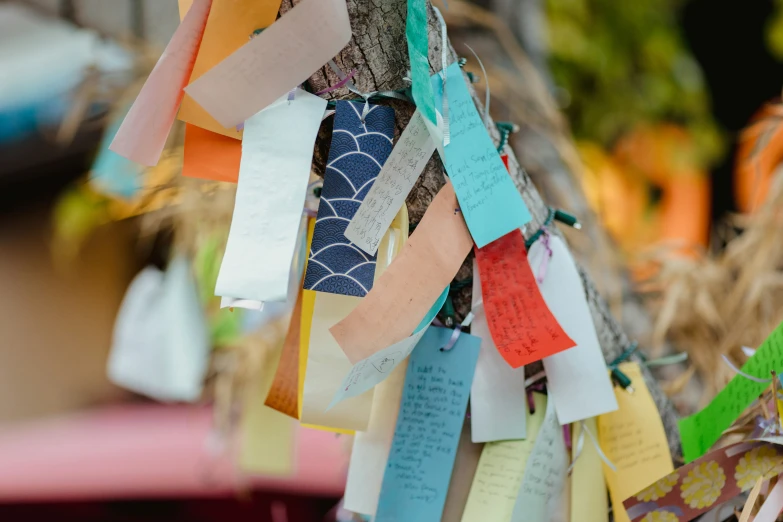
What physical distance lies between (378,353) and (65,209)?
1125mm

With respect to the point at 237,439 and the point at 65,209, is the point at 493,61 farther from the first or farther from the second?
the point at 65,209

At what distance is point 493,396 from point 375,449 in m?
0.09

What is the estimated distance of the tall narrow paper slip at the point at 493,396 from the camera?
429mm

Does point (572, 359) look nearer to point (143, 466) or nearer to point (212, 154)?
point (212, 154)

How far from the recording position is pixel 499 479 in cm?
43

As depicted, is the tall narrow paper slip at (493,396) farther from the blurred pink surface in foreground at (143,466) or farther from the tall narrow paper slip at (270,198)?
the blurred pink surface in foreground at (143,466)

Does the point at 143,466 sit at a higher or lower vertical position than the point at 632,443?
lower

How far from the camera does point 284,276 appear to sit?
34 cm

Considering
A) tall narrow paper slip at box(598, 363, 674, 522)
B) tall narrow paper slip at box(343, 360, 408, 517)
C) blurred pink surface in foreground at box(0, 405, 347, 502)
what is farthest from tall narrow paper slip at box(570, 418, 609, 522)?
blurred pink surface in foreground at box(0, 405, 347, 502)

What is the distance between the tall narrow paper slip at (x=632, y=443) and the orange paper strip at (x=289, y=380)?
9.3 inches

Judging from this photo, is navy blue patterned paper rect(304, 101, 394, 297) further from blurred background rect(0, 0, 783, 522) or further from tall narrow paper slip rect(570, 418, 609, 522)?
blurred background rect(0, 0, 783, 522)

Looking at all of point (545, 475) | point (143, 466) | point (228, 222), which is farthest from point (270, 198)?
point (143, 466)

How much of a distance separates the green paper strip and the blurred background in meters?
0.43

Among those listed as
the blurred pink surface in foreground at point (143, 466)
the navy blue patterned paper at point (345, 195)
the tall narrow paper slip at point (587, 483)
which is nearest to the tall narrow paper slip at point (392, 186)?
the navy blue patterned paper at point (345, 195)
